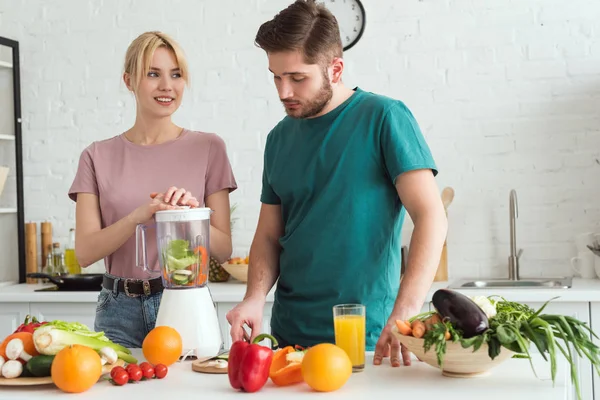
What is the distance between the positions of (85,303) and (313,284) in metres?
1.80

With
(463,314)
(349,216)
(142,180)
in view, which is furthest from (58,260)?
(463,314)

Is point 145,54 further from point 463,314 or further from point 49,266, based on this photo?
point 49,266

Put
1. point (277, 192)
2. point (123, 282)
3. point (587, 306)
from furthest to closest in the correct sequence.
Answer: point (587, 306), point (123, 282), point (277, 192)

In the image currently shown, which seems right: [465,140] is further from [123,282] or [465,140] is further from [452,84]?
[123,282]

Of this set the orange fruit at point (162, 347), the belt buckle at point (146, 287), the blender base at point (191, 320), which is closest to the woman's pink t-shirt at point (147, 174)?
the belt buckle at point (146, 287)

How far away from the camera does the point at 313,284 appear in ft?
7.02

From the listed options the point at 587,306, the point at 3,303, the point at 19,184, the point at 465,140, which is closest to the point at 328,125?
the point at 587,306

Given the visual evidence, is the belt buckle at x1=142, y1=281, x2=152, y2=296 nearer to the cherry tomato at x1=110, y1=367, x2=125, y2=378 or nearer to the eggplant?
the cherry tomato at x1=110, y1=367, x2=125, y2=378

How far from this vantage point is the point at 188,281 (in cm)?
205

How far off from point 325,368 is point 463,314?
282 mm

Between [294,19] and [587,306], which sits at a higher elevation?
[294,19]

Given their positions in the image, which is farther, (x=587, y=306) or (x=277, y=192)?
(x=587, y=306)

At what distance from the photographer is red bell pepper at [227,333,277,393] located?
1.61 m

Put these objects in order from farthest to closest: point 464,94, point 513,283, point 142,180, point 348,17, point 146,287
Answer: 1. point 348,17
2. point 464,94
3. point 513,283
4. point 142,180
5. point 146,287
